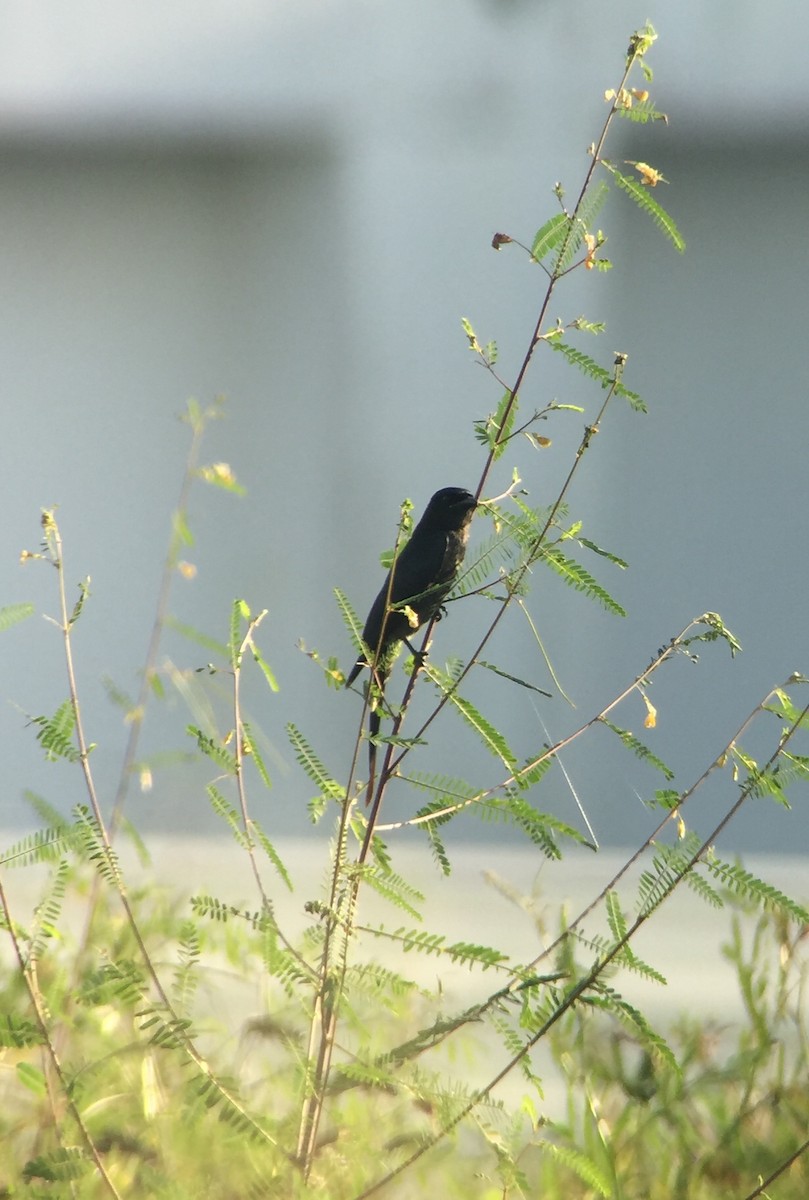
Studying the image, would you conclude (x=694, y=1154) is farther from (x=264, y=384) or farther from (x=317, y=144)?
(x=317, y=144)

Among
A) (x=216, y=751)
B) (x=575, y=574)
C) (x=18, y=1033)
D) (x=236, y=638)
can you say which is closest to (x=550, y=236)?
(x=575, y=574)

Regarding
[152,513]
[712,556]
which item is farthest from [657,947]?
[152,513]

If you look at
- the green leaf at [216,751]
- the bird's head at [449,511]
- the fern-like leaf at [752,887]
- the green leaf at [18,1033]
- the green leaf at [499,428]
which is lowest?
the green leaf at [18,1033]

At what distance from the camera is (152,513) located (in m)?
4.50

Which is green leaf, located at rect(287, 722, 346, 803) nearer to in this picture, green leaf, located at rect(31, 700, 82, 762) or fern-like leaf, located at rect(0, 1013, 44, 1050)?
green leaf, located at rect(31, 700, 82, 762)

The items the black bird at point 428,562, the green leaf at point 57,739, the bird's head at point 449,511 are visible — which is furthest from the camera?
the bird's head at point 449,511

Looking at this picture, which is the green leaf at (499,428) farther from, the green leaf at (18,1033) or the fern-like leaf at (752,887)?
the green leaf at (18,1033)

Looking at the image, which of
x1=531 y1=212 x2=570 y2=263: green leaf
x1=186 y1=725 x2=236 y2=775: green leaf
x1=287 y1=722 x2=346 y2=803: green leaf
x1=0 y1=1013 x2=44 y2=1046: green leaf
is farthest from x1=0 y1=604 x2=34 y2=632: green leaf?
x1=531 y1=212 x2=570 y2=263: green leaf

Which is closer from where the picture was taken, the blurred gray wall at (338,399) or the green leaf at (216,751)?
the green leaf at (216,751)

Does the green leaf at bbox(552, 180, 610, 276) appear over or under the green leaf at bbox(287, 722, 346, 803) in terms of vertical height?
over

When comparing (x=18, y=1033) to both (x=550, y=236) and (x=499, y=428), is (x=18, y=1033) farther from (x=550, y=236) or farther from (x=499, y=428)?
(x=550, y=236)

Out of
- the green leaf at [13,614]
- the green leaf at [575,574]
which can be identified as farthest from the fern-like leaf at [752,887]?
the green leaf at [13,614]

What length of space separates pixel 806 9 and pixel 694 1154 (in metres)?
3.64

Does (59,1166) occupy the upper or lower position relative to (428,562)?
lower
